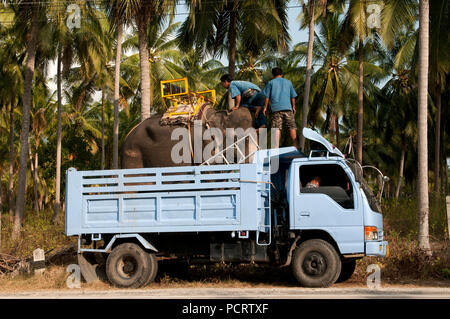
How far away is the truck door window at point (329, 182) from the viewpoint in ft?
33.0

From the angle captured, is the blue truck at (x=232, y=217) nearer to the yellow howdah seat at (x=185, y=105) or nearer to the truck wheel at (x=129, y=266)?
the truck wheel at (x=129, y=266)

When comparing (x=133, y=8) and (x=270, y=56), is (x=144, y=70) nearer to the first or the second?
(x=133, y=8)

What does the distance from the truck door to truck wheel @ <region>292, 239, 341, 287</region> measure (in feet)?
0.77

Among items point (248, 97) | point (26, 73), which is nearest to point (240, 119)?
point (248, 97)

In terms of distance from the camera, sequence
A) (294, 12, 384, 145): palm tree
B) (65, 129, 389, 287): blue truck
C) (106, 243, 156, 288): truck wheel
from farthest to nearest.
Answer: (294, 12, 384, 145): palm tree
(106, 243, 156, 288): truck wheel
(65, 129, 389, 287): blue truck

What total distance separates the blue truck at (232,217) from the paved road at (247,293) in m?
0.43

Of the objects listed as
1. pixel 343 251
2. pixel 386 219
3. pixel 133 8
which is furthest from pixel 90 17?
pixel 343 251

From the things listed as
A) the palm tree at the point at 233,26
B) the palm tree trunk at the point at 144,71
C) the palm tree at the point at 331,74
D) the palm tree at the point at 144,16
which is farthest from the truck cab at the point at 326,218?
the palm tree at the point at 331,74

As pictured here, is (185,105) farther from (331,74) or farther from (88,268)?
(331,74)

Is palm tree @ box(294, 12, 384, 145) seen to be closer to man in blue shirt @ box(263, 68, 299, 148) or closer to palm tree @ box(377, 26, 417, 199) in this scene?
palm tree @ box(377, 26, 417, 199)

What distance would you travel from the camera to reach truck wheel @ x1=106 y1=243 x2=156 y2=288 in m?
10.4

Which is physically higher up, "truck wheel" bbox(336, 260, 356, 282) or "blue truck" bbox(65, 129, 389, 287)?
"blue truck" bbox(65, 129, 389, 287)

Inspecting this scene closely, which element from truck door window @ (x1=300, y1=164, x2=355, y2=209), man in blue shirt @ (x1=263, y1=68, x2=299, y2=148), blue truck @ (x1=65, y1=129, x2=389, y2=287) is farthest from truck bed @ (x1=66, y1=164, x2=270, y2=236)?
man in blue shirt @ (x1=263, y1=68, x2=299, y2=148)

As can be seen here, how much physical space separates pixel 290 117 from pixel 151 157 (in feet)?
9.75
